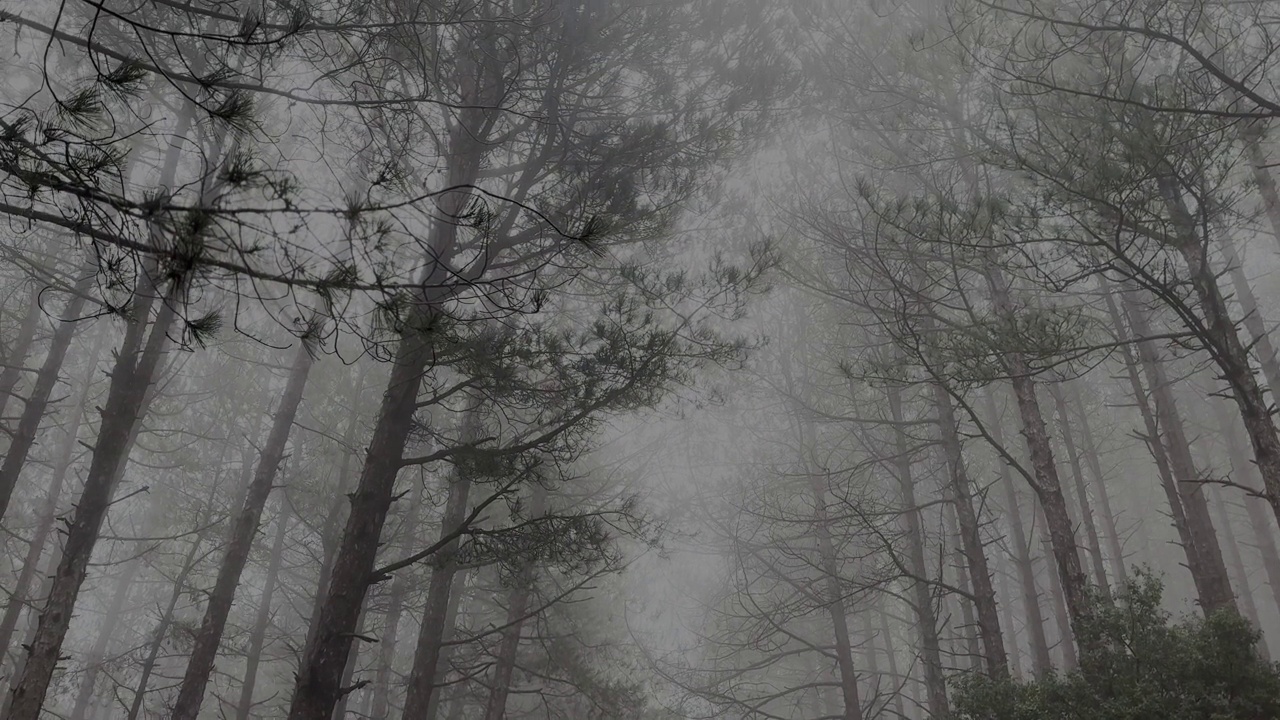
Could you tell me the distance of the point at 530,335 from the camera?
16.4 feet

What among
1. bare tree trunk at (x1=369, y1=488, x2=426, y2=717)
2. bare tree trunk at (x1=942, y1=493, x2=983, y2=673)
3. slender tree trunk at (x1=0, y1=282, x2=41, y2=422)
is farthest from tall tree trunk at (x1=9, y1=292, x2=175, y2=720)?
bare tree trunk at (x1=942, y1=493, x2=983, y2=673)

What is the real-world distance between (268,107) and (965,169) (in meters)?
9.18

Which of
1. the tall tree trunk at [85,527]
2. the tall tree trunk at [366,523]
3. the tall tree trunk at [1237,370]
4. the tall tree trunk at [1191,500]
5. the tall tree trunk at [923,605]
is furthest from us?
the tall tree trunk at [1191,500]

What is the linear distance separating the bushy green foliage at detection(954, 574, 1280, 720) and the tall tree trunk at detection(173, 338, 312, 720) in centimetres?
734

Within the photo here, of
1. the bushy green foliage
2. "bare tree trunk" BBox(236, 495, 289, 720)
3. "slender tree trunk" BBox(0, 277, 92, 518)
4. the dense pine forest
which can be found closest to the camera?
the dense pine forest

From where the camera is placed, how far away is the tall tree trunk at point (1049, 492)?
19.4 ft

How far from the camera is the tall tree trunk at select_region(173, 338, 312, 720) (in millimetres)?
7289

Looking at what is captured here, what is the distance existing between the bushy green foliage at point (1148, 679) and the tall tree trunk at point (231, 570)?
734 cm

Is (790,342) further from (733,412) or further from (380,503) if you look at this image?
(380,503)

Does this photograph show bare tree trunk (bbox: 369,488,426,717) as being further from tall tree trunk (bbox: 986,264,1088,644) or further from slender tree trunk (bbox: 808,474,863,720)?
tall tree trunk (bbox: 986,264,1088,644)

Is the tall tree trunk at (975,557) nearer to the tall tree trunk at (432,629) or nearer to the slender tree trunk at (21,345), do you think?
the tall tree trunk at (432,629)

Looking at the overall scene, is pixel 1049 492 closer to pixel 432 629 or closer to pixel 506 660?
pixel 506 660

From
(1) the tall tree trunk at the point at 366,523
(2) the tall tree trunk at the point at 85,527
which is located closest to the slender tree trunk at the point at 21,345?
(2) the tall tree trunk at the point at 85,527

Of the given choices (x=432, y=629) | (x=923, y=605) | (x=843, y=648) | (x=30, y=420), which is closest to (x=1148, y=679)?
(x=923, y=605)
